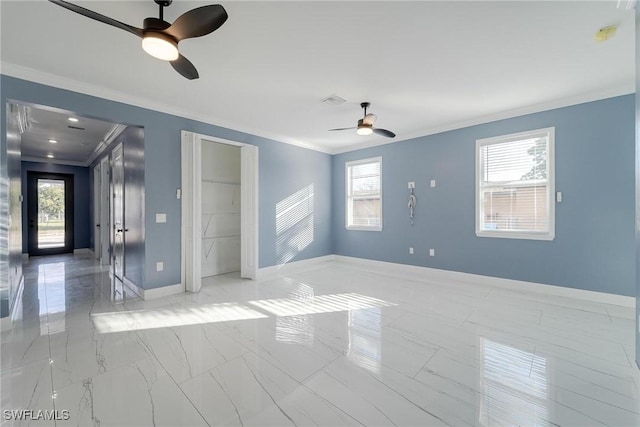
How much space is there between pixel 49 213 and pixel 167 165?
6.48 m

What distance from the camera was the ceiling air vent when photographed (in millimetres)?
3581

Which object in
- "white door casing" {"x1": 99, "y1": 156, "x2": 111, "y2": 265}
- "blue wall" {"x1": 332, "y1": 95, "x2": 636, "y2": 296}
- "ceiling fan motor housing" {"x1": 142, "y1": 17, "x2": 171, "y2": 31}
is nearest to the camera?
"ceiling fan motor housing" {"x1": 142, "y1": 17, "x2": 171, "y2": 31}

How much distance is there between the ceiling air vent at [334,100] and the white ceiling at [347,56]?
0.23 feet

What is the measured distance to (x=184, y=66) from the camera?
2.24m

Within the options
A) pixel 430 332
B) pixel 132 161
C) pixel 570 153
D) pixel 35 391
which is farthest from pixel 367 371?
pixel 132 161

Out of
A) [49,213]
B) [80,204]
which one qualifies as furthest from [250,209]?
[49,213]

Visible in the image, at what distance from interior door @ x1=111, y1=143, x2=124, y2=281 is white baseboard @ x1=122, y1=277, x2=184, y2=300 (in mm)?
999

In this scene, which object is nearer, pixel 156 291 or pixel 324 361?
pixel 324 361

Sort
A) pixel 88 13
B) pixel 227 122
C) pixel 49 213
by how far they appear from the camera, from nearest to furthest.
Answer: pixel 88 13
pixel 227 122
pixel 49 213

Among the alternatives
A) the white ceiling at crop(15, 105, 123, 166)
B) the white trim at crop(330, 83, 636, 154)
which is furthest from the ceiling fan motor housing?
the white trim at crop(330, 83, 636, 154)

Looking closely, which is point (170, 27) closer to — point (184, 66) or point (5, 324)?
point (184, 66)

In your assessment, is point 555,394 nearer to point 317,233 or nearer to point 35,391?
point 35,391

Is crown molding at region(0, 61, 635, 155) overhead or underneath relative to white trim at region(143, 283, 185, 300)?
overhead

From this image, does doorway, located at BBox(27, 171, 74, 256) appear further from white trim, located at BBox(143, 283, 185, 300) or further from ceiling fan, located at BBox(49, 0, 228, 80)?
ceiling fan, located at BBox(49, 0, 228, 80)
